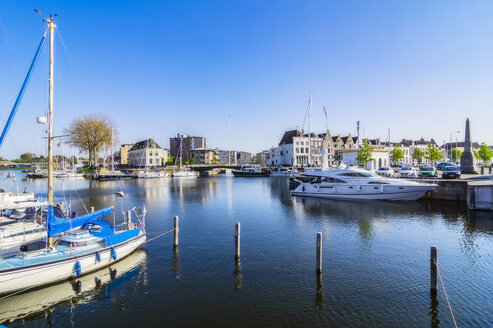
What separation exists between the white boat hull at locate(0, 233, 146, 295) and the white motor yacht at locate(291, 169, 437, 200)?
1362 inches

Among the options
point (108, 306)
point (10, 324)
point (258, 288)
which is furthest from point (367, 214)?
point (10, 324)

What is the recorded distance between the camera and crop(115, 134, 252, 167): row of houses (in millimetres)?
142250

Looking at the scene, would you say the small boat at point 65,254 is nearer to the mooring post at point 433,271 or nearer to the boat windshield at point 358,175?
the mooring post at point 433,271

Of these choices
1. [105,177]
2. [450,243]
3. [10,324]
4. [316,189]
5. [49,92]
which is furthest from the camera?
[105,177]

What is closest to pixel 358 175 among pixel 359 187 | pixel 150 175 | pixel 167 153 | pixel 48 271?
pixel 359 187

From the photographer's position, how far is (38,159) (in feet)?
644

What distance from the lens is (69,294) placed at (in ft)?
43.9

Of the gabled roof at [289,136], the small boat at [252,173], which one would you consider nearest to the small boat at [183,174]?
the small boat at [252,173]

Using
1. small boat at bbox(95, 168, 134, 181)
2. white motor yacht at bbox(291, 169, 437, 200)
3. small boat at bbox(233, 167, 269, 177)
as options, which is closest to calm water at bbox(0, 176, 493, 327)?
white motor yacht at bbox(291, 169, 437, 200)

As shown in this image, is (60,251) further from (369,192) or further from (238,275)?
(369,192)

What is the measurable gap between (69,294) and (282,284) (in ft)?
34.3

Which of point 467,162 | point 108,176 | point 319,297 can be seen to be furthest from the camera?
point 108,176

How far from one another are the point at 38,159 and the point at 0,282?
22938 centimetres

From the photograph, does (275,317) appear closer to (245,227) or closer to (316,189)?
(245,227)
